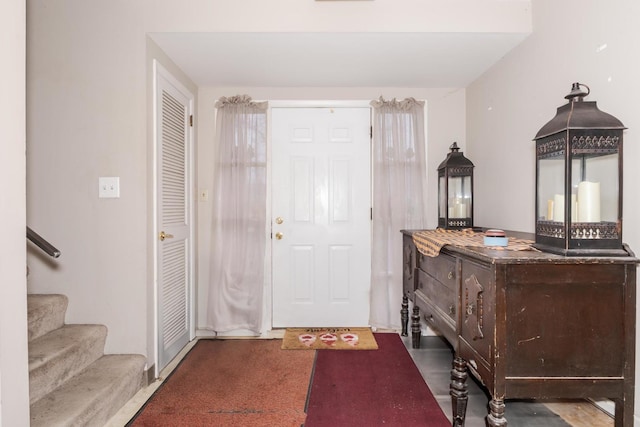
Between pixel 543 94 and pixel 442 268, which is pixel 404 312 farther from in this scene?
pixel 543 94

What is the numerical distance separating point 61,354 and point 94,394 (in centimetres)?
29

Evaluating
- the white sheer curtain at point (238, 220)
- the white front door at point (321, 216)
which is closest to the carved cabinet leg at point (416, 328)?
the white front door at point (321, 216)

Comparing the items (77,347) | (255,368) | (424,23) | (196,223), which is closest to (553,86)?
(424,23)

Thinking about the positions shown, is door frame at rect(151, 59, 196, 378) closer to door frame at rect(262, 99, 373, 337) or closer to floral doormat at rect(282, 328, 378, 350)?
door frame at rect(262, 99, 373, 337)

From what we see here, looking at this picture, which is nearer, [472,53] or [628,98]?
[628,98]

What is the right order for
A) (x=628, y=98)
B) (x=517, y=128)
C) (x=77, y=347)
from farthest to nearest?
(x=517, y=128), (x=77, y=347), (x=628, y=98)

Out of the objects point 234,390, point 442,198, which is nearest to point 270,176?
point 442,198

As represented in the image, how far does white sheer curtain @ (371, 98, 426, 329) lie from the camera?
10.5 ft

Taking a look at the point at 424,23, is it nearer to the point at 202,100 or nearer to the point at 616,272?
the point at 616,272

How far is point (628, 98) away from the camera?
165 centimetres

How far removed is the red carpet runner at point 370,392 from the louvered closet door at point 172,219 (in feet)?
3.64

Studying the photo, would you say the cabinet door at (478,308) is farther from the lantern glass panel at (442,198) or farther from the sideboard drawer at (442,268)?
the lantern glass panel at (442,198)

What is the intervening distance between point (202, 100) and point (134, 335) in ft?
6.65

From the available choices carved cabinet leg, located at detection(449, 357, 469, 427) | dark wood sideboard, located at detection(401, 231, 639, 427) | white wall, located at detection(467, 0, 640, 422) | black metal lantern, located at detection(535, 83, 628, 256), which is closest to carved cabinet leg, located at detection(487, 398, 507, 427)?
dark wood sideboard, located at detection(401, 231, 639, 427)
